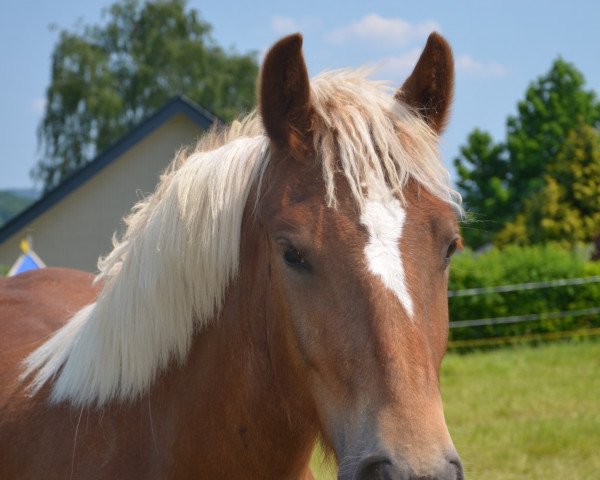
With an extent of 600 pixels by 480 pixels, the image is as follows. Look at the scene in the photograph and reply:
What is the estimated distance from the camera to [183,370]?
2184mm

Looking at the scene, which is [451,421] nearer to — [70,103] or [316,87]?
[316,87]

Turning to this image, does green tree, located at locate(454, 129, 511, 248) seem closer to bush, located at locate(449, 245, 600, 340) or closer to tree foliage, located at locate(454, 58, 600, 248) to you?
tree foliage, located at locate(454, 58, 600, 248)

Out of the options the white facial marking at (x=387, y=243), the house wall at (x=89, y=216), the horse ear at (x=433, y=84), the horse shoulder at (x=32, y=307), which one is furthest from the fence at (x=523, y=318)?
the white facial marking at (x=387, y=243)

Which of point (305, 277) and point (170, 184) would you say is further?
point (170, 184)

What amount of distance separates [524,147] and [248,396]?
4094 cm

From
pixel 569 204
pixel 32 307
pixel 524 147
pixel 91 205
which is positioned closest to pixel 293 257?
pixel 32 307

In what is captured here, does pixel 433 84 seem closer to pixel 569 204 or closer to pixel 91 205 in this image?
pixel 91 205

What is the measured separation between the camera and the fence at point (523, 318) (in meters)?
13.8

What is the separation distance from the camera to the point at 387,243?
1788 mm

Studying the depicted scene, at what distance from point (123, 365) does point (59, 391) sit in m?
0.27

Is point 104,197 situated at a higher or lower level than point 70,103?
lower

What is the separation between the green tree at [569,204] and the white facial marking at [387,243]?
847 inches

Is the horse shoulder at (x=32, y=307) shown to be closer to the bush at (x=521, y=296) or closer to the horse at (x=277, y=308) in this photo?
the horse at (x=277, y=308)

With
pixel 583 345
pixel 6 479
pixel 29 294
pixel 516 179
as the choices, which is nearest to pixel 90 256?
pixel 583 345
